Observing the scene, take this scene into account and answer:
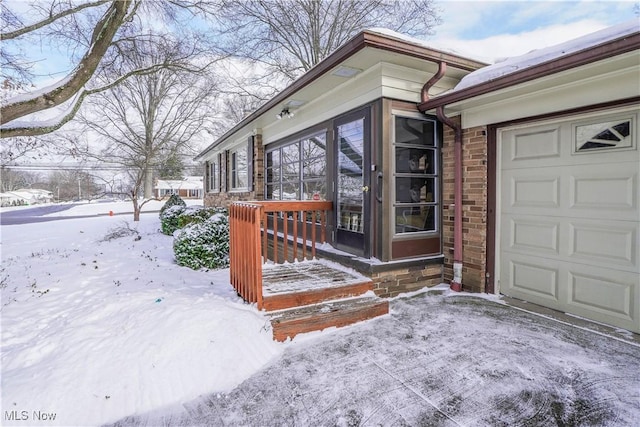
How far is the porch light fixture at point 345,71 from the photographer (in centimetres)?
390

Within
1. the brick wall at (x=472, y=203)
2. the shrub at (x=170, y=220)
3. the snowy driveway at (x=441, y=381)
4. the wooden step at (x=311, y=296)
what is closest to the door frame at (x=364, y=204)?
the wooden step at (x=311, y=296)

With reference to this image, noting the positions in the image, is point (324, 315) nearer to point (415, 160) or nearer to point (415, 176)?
point (415, 176)

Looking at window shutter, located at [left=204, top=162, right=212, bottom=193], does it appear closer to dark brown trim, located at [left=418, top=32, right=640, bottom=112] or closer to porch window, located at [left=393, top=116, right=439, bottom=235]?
porch window, located at [left=393, top=116, right=439, bottom=235]

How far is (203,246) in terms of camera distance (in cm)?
566

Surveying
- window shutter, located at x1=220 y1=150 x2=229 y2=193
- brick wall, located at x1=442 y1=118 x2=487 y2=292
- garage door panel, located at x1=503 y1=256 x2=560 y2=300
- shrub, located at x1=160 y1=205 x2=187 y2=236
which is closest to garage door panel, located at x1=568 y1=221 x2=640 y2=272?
garage door panel, located at x1=503 y1=256 x2=560 y2=300

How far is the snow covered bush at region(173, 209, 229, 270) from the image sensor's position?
5.61m

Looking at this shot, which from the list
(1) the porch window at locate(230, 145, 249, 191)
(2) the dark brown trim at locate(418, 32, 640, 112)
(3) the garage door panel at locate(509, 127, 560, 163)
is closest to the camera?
(2) the dark brown trim at locate(418, 32, 640, 112)

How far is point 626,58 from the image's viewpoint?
8.27 feet

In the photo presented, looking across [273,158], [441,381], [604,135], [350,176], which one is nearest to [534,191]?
[604,135]

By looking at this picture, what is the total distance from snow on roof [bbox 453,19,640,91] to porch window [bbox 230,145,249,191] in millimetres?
6670

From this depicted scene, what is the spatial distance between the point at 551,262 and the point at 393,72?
8.87 ft

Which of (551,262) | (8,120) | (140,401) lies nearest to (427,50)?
(551,262)

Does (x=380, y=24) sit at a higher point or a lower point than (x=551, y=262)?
higher

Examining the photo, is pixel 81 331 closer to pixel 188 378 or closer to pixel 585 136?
pixel 188 378
